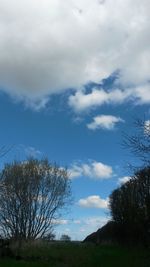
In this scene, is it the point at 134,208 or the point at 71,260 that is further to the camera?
the point at 134,208

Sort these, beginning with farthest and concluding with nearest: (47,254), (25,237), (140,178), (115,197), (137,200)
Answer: (115,197) → (25,237) → (137,200) → (140,178) → (47,254)

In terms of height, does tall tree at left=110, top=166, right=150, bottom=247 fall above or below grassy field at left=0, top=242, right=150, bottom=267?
above

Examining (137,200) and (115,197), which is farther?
(115,197)

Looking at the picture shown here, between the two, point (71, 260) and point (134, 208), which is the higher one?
point (134, 208)

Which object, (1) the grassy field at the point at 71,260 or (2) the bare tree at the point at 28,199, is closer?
Answer: (1) the grassy field at the point at 71,260

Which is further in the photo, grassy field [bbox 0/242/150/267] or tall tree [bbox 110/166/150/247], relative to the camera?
tall tree [bbox 110/166/150/247]

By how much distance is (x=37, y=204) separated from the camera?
42.7 metres

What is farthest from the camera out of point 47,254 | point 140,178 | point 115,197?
point 115,197

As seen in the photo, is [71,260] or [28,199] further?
[28,199]

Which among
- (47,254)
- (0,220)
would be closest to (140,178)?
(47,254)

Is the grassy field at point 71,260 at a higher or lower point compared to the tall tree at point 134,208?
lower

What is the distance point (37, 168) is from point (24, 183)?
197 centimetres

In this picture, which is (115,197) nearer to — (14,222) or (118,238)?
(118,238)

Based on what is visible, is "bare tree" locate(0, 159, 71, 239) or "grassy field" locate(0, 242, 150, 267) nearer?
"grassy field" locate(0, 242, 150, 267)
